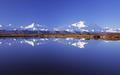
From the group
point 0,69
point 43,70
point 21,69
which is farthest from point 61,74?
point 0,69

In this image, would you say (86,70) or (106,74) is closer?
(106,74)

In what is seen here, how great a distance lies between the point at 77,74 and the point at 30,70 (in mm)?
2840

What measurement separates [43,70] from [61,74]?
159cm

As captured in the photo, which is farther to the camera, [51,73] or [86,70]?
[86,70]

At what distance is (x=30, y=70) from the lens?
15.8m

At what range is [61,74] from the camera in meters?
14.8

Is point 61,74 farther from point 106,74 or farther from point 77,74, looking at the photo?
point 106,74

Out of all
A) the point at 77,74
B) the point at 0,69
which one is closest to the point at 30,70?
the point at 0,69

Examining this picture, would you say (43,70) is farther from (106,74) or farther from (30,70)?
(106,74)

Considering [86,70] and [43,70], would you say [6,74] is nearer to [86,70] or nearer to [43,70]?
[43,70]

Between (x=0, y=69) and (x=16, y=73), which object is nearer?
(x=16, y=73)

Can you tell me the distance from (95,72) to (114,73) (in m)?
1.06

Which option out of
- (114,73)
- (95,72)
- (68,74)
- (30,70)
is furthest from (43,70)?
(114,73)

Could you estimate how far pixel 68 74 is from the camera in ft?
48.9
